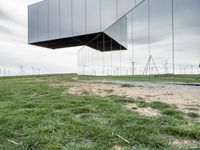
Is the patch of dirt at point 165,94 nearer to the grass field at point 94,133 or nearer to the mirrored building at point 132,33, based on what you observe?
the grass field at point 94,133

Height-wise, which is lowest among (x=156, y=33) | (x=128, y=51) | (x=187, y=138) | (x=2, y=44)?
(x=187, y=138)

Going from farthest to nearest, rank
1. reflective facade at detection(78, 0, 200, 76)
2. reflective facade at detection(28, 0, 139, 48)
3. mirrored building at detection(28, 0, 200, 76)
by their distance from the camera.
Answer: reflective facade at detection(28, 0, 139, 48) < mirrored building at detection(28, 0, 200, 76) < reflective facade at detection(78, 0, 200, 76)

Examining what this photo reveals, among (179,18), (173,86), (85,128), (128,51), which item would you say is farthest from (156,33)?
(85,128)

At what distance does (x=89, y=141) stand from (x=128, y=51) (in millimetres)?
8229

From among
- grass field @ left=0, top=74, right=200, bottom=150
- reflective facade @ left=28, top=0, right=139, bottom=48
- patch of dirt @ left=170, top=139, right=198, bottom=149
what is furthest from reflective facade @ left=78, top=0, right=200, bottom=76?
patch of dirt @ left=170, top=139, right=198, bottom=149

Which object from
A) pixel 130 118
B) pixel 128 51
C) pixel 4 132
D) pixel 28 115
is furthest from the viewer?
pixel 128 51

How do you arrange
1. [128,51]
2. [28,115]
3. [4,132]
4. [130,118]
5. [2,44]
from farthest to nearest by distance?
[2,44]
[128,51]
[28,115]
[130,118]
[4,132]

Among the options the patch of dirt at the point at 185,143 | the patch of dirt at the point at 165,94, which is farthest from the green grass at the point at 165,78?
the patch of dirt at the point at 185,143

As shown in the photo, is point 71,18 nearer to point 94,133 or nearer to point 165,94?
point 165,94

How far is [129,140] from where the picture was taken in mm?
1659

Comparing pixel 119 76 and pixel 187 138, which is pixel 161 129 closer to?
pixel 187 138

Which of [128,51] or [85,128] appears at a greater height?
[128,51]

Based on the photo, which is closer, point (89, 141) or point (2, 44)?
point (89, 141)

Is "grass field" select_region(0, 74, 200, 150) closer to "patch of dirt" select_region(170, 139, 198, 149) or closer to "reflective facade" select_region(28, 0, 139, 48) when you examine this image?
"patch of dirt" select_region(170, 139, 198, 149)
